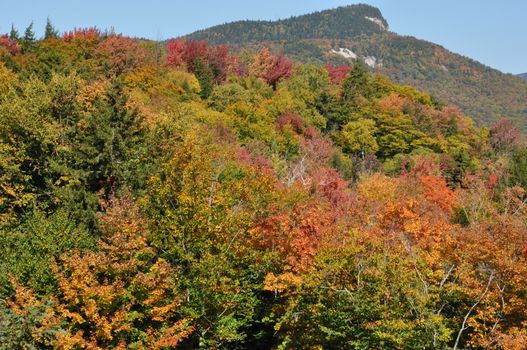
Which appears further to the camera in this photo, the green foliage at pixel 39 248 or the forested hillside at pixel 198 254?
the green foliage at pixel 39 248

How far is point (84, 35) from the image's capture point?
69.1 meters

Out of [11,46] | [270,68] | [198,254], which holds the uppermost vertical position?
[11,46]

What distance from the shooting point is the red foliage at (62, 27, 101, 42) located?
217ft

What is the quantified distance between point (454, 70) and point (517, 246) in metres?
173

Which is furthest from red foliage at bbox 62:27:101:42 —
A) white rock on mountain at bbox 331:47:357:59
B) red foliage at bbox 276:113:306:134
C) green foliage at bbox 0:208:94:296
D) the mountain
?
white rock on mountain at bbox 331:47:357:59

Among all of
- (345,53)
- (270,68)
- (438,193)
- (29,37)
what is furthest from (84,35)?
(345,53)

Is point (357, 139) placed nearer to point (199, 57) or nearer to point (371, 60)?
point (199, 57)

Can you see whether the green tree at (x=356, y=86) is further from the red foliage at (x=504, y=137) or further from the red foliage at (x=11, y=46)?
the red foliage at (x=11, y=46)

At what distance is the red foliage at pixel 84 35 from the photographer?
217 ft

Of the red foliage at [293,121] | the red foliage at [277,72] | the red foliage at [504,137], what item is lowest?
the red foliage at [504,137]

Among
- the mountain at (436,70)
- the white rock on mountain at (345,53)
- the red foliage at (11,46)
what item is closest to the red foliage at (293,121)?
the red foliage at (11,46)

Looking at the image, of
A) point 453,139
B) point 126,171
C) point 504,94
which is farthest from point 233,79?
point 504,94

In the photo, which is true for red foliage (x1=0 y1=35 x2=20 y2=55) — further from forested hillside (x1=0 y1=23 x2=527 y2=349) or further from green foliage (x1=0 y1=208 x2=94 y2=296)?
green foliage (x1=0 y1=208 x2=94 y2=296)

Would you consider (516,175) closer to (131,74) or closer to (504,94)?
(131,74)
